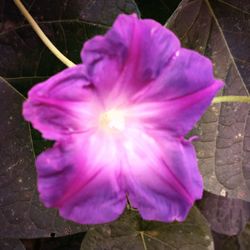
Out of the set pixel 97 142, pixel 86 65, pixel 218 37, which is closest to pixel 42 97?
pixel 86 65

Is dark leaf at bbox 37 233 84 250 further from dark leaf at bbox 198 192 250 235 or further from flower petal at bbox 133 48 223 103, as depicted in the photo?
flower petal at bbox 133 48 223 103

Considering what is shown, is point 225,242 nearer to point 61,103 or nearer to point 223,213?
point 223,213

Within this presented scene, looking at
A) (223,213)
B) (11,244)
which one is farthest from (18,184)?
(223,213)

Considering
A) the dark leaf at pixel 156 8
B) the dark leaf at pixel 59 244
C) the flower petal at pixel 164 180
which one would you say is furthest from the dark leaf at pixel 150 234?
the dark leaf at pixel 156 8

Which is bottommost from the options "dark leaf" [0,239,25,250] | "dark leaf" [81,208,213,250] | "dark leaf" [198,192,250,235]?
"dark leaf" [198,192,250,235]

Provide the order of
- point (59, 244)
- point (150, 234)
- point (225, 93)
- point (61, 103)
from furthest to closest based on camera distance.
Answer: point (59, 244)
point (150, 234)
point (225, 93)
point (61, 103)

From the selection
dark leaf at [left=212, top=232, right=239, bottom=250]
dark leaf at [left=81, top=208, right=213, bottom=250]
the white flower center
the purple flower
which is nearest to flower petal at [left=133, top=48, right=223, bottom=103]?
the purple flower
